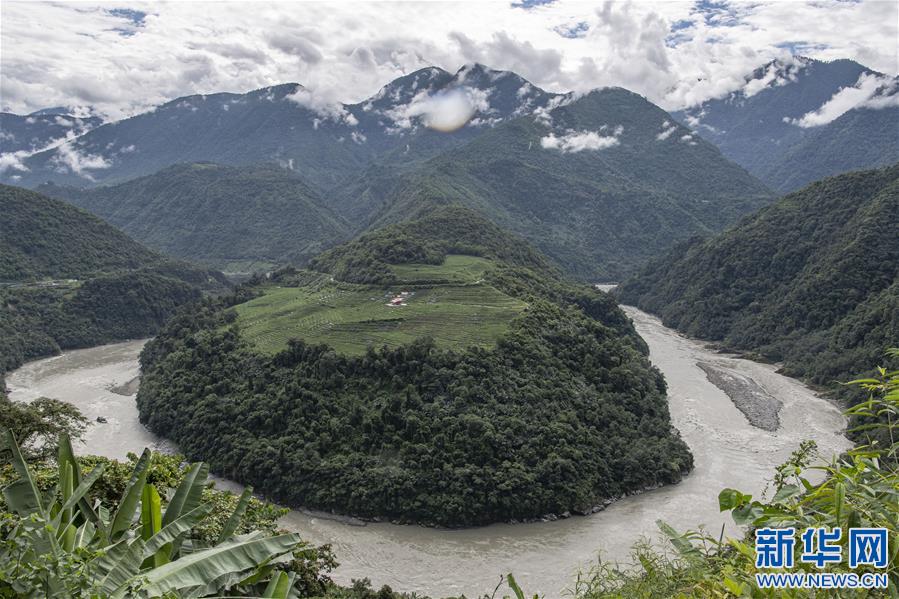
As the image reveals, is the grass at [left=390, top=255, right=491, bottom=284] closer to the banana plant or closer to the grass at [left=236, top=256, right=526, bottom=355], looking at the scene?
the grass at [left=236, top=256, right=526, bottom=355]

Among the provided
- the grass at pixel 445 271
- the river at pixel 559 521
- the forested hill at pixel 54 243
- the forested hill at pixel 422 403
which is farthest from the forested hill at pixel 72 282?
the grass at pixel 445 271

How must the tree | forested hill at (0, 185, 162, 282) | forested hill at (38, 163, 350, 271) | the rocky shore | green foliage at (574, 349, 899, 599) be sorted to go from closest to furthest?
1. green foliage at (574, 349, 899, 599)
2. the tree
3. the rocky shore
4. forested hill at (0, 185, 162, 282)
5. forested hill at (38, 163, 350, 271)

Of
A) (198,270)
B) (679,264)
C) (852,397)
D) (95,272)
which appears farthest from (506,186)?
(852,397)

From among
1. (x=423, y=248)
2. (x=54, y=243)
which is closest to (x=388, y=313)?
(x=423, y=248)

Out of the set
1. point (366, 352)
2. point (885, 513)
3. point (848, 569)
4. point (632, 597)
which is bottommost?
point (366, 352)

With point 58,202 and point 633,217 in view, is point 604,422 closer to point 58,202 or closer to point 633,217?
point 58,202

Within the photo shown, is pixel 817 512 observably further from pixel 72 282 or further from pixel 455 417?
pixel 72 282

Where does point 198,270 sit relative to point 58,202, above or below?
below

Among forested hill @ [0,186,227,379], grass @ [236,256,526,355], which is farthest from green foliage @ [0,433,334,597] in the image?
forested hill @ [0,186,227,379]
